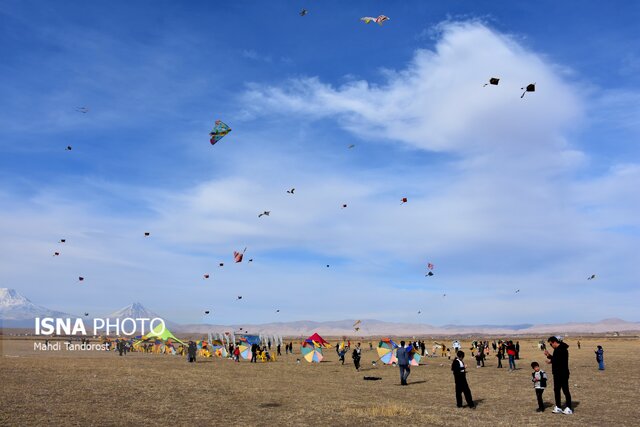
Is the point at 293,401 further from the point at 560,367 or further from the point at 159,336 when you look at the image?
the point at 159,336

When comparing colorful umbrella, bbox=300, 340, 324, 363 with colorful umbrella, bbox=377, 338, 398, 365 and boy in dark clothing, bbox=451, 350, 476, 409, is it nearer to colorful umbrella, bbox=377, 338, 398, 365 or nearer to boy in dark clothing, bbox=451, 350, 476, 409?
colorful umbrella, bbox=377, 338, 398, 365

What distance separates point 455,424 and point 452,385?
1067cm

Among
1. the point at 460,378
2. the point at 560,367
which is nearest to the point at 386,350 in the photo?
the point at 460,378

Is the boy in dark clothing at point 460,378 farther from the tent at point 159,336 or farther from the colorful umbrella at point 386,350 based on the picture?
the tent at point 159,336

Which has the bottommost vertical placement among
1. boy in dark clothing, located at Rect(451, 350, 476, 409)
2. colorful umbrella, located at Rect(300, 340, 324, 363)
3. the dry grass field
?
colorful umbrella, located at Rect(300, 340, 324, 363)

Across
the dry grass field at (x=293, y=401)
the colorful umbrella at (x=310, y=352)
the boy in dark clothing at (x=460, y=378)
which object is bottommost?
the colorful umbrella at (x=310, y=352)

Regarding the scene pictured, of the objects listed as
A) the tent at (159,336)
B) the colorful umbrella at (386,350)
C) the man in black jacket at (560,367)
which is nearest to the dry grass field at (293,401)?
the man in black jacket at (560,367)

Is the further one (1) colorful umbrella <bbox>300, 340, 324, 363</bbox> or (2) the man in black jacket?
(1) colorful umbrella <bbox>300, 340, 324, 363</bbox>

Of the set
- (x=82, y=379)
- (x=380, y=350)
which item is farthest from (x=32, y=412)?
(x=380, y=350)

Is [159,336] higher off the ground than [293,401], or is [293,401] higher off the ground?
[293,401]

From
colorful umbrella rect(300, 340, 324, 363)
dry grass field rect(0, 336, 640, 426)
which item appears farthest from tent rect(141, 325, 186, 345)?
dry grass field rect(0, 336, 640, 426)

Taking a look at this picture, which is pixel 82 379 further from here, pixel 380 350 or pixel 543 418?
pixel 543 418

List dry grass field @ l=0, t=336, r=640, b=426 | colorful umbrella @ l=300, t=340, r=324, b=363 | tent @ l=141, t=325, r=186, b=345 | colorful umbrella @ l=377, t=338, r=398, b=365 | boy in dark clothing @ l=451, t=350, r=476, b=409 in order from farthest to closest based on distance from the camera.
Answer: tent @ l=141, t=325, r=186, b=345, colorful umbrella @ l=300, t=340, r=324, b=363, colorful umbrella @ l=377, t=338, r=398, b=365, boy in dark clothing @ l=451, t=350, r=476, b=409, dry grass field @ l=0, t=336, r=640, b=426

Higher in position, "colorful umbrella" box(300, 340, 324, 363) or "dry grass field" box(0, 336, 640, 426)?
"dry grass field" box(0, 336, 640, 426)
